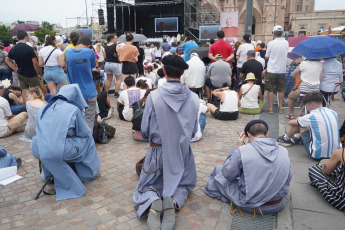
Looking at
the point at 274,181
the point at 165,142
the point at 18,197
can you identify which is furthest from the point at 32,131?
the point at 274,181

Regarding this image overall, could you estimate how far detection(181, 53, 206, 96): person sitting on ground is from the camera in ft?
24.3

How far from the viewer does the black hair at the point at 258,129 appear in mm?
2971

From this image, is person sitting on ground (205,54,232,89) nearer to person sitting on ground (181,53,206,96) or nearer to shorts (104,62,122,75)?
person sitting on ground (181,53,206,96)

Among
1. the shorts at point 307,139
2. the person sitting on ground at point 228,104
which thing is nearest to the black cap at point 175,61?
the shorts at point 307,139

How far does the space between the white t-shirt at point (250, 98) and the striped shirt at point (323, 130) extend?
2.62 m

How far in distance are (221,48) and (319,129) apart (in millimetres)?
4470

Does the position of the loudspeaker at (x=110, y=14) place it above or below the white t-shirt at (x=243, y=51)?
above

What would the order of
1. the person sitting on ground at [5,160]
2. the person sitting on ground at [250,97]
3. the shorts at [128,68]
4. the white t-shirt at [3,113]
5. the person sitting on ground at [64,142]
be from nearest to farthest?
the person sitting on ground at [64,142], the person sitting on ground at [5,160], the white t-shirt at [3,113], the person sitting on ground at [250,97], the shorts at [128,68]

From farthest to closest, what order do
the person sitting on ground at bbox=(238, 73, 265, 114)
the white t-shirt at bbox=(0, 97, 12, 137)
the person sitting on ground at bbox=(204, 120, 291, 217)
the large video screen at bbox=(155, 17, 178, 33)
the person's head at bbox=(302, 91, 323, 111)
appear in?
the large video screen at bbox=(155, 17, 178, 33), the person sitting on ground at bbox=(238, 73, 265, 114), the white t-shirt at bbox=(0, 97, 12, 137), the person's head at bbox=(302, 91, 323, 111), the person sitting on ground at bbox=(204, 120, 291, 217)

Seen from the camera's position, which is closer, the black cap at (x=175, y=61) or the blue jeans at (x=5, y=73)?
the black cap at (x=175, y=61)

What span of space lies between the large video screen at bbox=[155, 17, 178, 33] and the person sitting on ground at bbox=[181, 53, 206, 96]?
1924cm

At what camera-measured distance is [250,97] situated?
6.95m

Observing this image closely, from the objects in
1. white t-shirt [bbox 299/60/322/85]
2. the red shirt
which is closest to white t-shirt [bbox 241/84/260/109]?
white t-shirt [bbox 299/60/322/85]

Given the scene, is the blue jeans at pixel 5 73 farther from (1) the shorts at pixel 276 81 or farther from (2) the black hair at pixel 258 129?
(2) the black hair at pixel 258 129
